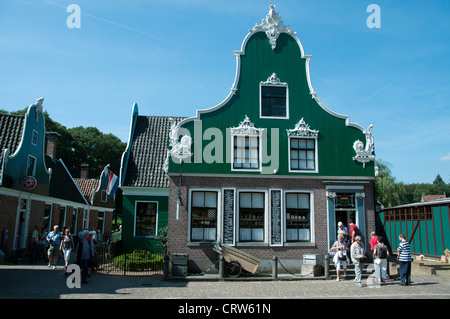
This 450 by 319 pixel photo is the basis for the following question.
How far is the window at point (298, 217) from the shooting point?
56.2ft

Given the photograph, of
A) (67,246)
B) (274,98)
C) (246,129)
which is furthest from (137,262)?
(274,98)

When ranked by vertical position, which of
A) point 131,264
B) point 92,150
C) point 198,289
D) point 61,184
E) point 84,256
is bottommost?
point 198,289

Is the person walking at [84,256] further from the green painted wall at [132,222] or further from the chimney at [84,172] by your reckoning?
the chimney at [84,172]

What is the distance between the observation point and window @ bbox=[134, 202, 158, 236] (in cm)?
2234

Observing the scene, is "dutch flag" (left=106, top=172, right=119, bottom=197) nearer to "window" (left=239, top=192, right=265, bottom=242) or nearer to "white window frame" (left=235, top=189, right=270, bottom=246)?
"white window frame" (left=235, top=189, right=270, bottom=246)

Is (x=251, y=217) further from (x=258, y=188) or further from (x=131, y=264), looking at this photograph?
(x=131, y=264)

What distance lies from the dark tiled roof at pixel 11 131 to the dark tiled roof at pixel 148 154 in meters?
6.39

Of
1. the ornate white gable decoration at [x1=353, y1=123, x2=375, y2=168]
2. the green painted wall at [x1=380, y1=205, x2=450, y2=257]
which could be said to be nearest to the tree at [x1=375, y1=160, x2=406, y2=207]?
the green painted wall at [x1=380, y1=205, x2=450, y2=257]

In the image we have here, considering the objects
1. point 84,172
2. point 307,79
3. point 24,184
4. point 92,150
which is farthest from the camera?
point 92,150

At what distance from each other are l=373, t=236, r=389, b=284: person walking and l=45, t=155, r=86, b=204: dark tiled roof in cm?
2050

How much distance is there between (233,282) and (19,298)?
7.51 meters

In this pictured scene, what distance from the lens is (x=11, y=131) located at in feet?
68.4

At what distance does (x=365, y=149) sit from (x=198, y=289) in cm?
1060
